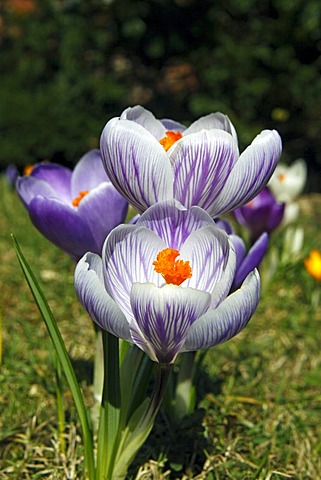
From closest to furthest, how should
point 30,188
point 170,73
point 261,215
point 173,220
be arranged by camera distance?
point 173,220, point 30,188, point 261,215, point 170,73

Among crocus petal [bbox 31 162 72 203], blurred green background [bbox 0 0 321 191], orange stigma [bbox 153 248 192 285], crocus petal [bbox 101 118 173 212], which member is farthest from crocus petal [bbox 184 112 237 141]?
blurred green background [bbox 0 0 321 191]

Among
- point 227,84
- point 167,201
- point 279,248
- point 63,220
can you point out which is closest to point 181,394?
point 63,220

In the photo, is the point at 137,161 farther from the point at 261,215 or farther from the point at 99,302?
the point at 261,215

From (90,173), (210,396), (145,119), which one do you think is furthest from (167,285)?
(210,396)

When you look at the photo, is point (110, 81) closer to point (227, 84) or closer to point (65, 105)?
point (65, 105)

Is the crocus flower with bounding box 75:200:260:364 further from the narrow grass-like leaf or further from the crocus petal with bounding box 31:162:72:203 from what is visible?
the crocus petal with bounding box 31:162:72:203

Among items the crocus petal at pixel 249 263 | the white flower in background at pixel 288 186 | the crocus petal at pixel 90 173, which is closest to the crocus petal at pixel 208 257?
the crocus petal at pixel 249 263

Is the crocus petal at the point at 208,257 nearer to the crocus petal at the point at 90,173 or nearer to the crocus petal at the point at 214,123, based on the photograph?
the crocus petal at the point at 214,123
